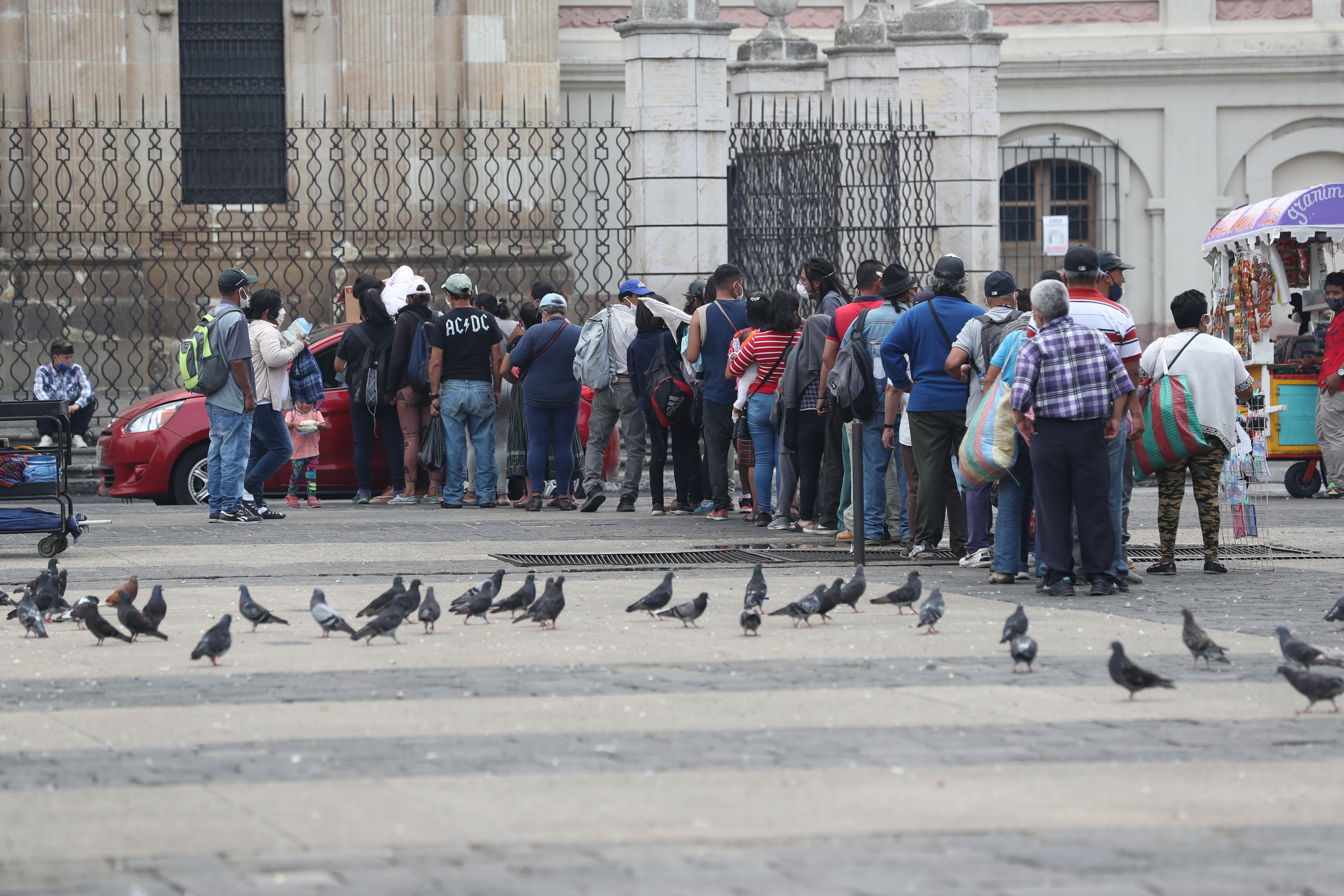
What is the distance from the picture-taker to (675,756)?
5855mm

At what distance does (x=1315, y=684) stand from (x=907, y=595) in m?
2.82

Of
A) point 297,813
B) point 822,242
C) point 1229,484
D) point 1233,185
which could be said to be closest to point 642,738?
point 297,813

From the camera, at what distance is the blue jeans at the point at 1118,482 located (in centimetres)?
1015

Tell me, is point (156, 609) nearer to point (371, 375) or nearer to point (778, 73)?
point (371, 375)

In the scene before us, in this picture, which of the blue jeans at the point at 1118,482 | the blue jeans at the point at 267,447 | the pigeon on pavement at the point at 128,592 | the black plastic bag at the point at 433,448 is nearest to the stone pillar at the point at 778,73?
the black plastic bag at the point at 433,448

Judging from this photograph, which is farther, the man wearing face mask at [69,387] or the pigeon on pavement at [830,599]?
the man wearing face mask at [69,387]

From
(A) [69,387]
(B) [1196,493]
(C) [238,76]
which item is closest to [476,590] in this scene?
(B) [1196,493]

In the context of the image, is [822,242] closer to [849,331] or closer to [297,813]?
[849,331]

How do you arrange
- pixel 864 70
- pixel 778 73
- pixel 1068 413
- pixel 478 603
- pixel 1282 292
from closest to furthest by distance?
pixel 478 603
pixel 1068 413
pixel 1282 292
pixel 864 70
pixel 778 73

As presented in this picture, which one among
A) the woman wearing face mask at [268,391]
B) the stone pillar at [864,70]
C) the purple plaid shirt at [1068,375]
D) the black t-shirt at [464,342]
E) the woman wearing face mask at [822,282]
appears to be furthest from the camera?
the stone pillar at [864,70]

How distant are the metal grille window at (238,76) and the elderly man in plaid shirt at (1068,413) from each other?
18.5 meters

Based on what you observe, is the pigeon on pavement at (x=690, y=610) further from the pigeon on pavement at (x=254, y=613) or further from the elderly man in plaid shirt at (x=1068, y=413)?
the elderly man in plaid shirt at (x=1068, y=413)

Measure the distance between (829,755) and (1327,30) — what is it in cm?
2786

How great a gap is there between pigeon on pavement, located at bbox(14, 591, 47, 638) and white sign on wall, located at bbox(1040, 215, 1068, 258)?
16.8 m
